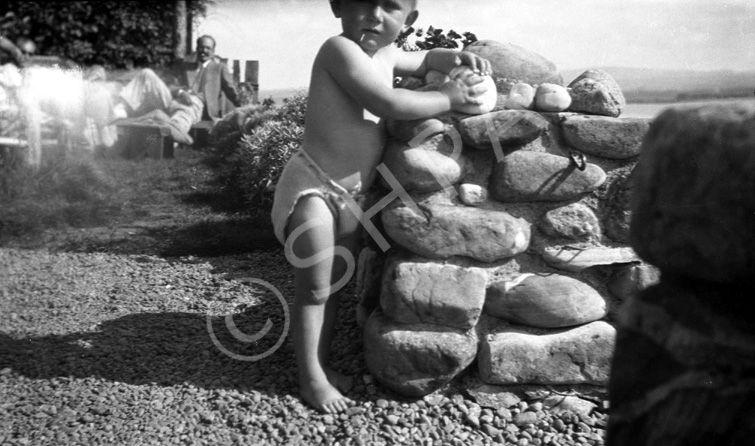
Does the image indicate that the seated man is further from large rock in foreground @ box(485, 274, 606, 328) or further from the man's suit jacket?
large rock in foreground @ box(485, 274, 606, 328)

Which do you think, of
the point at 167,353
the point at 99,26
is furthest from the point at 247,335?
the point at 99,26

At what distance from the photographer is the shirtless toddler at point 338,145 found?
199 centimetres

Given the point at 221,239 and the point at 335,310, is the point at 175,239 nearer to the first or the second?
the point at 221,239

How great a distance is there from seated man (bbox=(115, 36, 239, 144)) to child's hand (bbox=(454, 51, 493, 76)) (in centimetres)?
606

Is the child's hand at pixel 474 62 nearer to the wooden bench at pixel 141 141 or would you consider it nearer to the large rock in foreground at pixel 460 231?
the large rock in foreground at pixel 460 231

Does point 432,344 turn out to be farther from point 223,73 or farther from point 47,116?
point 223,73

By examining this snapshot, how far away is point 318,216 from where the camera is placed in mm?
2086

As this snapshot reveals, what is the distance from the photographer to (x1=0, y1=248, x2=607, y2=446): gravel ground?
2.02m

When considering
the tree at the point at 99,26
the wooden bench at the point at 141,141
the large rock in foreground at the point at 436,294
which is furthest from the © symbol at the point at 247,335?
the wooden bench at the point at 141,141

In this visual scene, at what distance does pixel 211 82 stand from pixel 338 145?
22.9ft

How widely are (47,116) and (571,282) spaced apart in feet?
17.6

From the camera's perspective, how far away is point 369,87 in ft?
6.42

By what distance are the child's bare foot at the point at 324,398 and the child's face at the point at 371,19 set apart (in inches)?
41.8

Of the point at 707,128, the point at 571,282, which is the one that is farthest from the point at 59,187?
the point at 707,128
